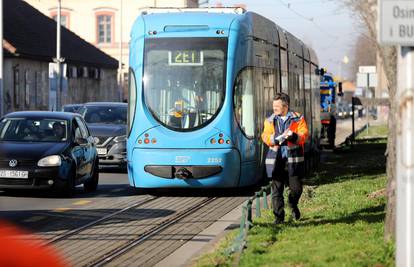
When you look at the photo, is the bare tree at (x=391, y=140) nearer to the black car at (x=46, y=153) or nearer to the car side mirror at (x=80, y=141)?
the black car at (x=46, y=153)

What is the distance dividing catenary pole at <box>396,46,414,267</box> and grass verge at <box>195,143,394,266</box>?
135 cm

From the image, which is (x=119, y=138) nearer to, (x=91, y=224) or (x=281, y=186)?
(x=91, y=224)

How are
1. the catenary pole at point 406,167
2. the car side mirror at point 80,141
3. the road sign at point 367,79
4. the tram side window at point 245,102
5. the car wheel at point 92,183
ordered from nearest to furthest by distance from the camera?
the catenary pole at point 406,167 → the tram side window at point 245,102 → the car side mirror at point 80,141 → the car wheel at point 92,183 → the road sign at point 367,79

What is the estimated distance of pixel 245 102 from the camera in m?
18.2

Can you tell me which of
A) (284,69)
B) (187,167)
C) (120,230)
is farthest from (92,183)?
(120,230)

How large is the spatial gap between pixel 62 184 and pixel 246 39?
4.24m

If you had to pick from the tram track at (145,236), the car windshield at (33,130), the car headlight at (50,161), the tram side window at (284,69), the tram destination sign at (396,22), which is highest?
the tram side window at (284,69)

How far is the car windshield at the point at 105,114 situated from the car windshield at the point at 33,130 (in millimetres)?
7063

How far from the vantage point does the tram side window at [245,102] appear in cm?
1789

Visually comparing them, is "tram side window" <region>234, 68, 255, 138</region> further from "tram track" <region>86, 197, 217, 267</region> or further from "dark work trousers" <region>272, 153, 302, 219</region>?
"dark work trousers" <region>272, 153, 302, 219</region>

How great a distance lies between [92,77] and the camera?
226ft

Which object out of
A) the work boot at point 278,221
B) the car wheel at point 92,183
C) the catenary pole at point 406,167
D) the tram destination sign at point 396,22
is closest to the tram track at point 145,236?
the work boot at point 278,221

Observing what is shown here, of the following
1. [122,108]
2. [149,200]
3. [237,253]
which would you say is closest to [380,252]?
[237,253]

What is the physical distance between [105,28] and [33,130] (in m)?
75.3
